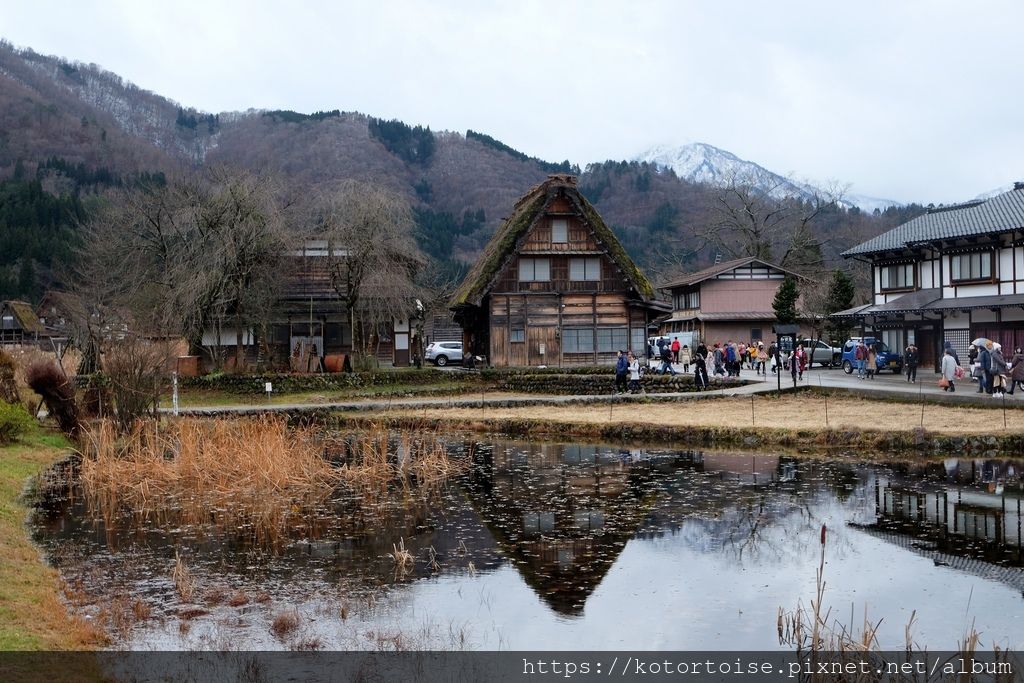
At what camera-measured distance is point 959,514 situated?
41.2 ft

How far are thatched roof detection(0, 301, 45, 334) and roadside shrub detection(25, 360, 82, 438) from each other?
46.1 meters

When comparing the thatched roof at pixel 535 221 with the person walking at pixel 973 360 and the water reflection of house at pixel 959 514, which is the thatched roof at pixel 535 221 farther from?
the water reflection of house at pixel 959 514

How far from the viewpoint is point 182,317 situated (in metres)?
31.2

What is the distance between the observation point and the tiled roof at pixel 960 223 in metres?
29.9

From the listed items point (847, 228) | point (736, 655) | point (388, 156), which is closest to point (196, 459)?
point (736, 655)

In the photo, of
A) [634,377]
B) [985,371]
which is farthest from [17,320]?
[985,371]

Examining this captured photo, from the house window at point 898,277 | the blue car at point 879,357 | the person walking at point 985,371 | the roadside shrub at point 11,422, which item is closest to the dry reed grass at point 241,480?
the roadside shrub at point 11,422

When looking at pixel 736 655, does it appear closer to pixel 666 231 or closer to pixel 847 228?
pixel 847 228

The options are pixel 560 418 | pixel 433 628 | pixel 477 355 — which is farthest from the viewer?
pixel 477 355

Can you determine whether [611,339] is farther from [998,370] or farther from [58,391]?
[58,391]

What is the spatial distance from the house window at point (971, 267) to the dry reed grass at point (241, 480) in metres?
21.8

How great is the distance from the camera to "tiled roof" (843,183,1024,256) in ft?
98.2

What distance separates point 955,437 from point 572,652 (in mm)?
12750

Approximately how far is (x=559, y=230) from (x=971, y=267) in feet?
51.4
